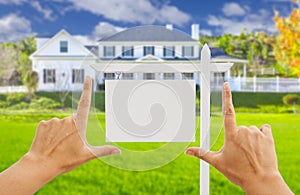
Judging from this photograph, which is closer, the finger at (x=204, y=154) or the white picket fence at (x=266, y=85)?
the finger at (x=204, y=154)

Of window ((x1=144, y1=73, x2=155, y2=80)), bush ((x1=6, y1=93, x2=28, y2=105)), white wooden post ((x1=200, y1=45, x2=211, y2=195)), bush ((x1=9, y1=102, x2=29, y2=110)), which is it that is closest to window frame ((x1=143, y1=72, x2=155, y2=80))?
window ((x1=144, y1=73, x2=155, y2=80))

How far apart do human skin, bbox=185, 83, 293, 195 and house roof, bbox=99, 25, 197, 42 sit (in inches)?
7.0

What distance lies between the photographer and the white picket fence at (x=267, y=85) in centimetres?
841

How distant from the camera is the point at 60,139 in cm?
84

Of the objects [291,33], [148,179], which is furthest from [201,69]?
[291,33]

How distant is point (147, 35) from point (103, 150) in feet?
0.86

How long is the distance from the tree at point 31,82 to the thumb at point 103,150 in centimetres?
789

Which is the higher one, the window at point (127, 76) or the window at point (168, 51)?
the window at point (168, 51)

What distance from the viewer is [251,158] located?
2.65 feet

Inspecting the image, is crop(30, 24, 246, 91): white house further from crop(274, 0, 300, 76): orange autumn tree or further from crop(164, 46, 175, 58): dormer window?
crop(274, 0, 300, 76): orange autumn tree

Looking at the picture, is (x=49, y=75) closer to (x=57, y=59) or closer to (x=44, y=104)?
(x=57, y=59)

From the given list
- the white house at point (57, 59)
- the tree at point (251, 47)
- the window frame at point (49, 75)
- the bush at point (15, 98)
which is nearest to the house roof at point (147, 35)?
the white house at point (57, 59)

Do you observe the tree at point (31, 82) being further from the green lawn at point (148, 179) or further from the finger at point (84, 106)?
the finger at point (84, 106)

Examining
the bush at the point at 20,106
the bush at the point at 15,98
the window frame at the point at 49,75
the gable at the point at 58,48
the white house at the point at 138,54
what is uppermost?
the gable at the point at 58,48
